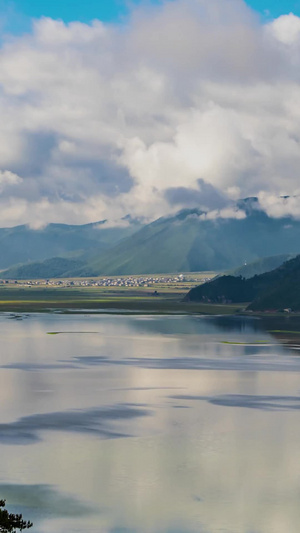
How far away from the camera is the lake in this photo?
1741 inches

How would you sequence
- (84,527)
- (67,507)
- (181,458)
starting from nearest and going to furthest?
(84,527) → (67,507) → (181,458)

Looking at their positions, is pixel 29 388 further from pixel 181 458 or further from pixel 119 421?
pixel 181 458

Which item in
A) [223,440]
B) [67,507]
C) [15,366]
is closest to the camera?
[67,507]

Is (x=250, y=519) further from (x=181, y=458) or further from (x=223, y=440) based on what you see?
(x=223, y=440)

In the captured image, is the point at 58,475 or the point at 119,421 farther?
the point at 119,421

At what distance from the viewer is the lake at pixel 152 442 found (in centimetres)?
4422

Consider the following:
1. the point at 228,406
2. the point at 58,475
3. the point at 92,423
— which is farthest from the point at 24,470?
the point at 228,406

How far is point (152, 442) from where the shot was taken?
197 ft

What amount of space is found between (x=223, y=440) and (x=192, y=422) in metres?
6.86

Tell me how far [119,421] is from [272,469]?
18.5 metres

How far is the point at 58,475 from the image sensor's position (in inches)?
1998

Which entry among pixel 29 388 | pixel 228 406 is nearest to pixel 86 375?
pixel 29 388

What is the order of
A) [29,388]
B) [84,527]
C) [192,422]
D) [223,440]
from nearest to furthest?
[84,527]
[223,440]
[192,422]
[29,388]

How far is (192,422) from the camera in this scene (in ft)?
220
